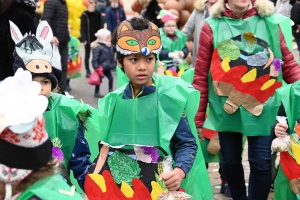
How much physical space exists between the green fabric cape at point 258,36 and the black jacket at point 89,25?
8.24 meters

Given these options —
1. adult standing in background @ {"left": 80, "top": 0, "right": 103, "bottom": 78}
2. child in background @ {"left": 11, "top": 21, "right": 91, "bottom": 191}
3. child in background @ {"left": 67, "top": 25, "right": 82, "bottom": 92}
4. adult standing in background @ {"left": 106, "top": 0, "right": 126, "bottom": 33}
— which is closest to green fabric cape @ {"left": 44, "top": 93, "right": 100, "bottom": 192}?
child in background @ {"left": 11, "top": 21, "right": 91, "bottom": 191}

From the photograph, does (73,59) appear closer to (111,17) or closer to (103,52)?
(103,52)

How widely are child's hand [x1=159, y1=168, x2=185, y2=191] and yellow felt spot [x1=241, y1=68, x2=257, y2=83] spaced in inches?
59.9

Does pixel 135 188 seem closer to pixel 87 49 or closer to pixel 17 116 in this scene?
pixel 17 116

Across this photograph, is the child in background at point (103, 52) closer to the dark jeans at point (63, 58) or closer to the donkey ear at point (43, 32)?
the dark jeans at point (63, 58)

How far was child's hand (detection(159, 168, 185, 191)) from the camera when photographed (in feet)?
11.3

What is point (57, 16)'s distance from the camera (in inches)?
362

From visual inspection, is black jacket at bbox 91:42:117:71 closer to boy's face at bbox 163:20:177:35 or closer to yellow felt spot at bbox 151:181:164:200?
boy's face at bbox 163:20:177:35

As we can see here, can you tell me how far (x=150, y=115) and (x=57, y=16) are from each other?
5716 millimetres

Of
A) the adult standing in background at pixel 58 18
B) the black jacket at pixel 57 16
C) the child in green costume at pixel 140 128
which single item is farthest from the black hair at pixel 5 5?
the black jacket at pixel 57 16

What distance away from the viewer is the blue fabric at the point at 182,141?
3648 millimetres

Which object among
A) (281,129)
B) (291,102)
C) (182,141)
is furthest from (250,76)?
(182,141)

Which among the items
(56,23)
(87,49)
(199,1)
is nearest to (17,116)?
(199,1)

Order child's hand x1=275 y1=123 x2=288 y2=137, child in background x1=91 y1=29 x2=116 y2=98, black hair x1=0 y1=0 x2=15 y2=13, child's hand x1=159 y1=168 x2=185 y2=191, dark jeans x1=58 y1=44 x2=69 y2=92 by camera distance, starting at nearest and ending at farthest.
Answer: child's hand x1=159 y1=168 x2=185 y2=191, child's hand x1=275 y1=123 x2=288 y2=137, black hair x1=0 y1=0 x2=15 y2=13, dark jeans x1=58 y1=44 x2=69 y2=92, child in background x1=91 y1=29 x2=116 y2=98
